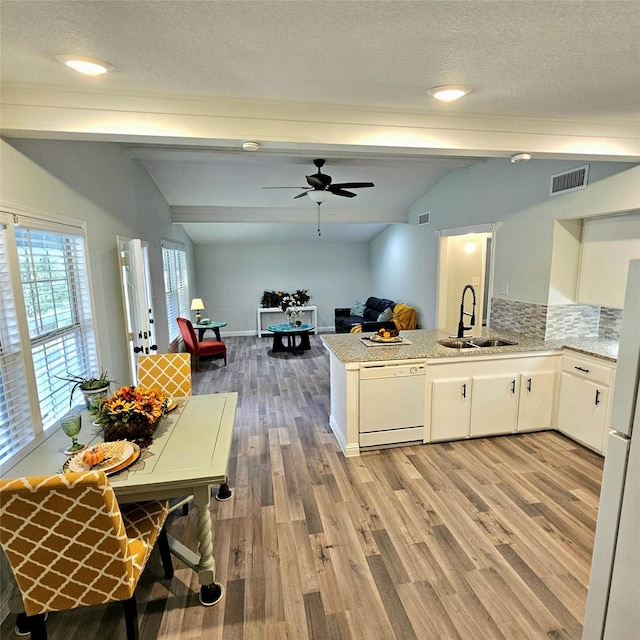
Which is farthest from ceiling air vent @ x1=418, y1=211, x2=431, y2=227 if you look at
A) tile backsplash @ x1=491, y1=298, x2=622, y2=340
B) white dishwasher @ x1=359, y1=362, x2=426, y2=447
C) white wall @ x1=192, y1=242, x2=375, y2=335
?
white dishwasher @ x1=359, y1=362, x2=426, y2=447

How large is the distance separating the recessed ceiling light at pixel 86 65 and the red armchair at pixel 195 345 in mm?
4283

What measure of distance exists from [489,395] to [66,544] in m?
3.24

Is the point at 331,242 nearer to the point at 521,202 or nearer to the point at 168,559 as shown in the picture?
the point at 521,202

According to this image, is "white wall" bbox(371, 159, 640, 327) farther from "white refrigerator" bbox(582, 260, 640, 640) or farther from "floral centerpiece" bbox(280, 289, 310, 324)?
"floral centerpiece" bbox(280, 289, 310, 324)

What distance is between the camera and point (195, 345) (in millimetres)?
5898

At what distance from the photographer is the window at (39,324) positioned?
194 cm

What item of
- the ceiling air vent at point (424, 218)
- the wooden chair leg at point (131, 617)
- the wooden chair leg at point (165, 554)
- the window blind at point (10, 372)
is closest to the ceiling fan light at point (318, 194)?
the ceiling air vent at point (424, 218)

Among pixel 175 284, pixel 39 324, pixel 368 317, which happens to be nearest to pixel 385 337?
pixel 39 324

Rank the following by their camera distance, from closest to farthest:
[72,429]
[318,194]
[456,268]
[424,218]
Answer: [72,429], [318,194], [456,268], [424,218]

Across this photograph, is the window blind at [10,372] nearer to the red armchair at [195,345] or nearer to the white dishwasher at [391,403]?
the white dishwasher at [391,403]

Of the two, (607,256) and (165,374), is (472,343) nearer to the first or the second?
(607,256)

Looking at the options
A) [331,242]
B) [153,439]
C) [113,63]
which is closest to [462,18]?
[113,63]

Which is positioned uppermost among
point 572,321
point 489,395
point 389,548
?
point 572,321

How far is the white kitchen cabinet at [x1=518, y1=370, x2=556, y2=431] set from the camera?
345 cm
